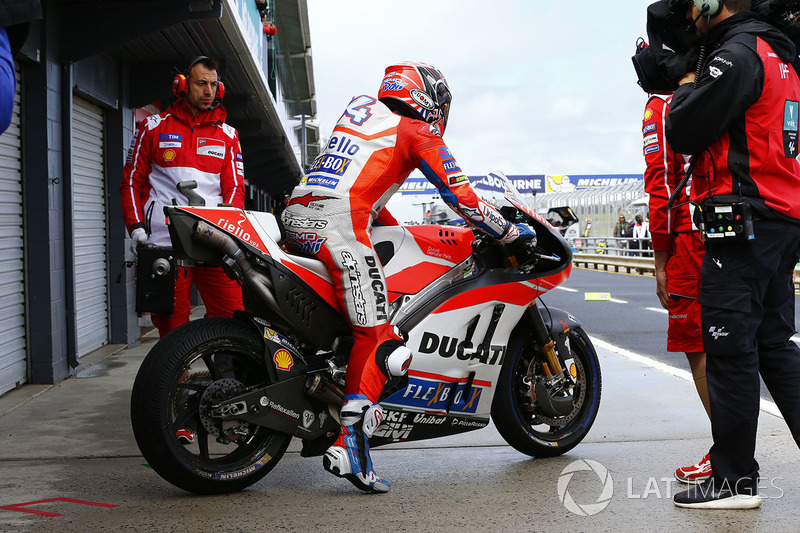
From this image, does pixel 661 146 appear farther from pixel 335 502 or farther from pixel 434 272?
pixel 335 502

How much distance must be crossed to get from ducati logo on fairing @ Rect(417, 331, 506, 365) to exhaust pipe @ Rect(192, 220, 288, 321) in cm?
70

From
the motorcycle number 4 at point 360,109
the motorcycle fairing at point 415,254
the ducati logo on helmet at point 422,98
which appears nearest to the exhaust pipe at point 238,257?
the motorcycle fairing at point 415,254

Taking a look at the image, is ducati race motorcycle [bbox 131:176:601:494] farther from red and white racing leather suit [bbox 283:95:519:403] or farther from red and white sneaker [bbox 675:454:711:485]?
red and white sneaker [bbox 675:454:711:485]

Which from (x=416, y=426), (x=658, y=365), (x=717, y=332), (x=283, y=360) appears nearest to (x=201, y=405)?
(x=283, y=360)

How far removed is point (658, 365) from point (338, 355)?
4639 millimetres

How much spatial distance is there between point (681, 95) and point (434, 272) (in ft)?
4.36

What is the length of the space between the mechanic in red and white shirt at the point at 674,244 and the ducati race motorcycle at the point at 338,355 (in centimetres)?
51

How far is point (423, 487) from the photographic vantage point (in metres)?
4.05

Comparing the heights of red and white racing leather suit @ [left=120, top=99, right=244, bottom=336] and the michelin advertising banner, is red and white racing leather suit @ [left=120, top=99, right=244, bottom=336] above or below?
below

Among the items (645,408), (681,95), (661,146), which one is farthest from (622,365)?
(681,95)

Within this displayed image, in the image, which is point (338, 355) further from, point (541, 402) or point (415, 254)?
point (541, 402)

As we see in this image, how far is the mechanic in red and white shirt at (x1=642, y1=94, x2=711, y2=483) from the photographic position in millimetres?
4133

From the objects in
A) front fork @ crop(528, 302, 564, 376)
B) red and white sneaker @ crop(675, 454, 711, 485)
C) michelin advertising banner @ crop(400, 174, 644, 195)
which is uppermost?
michelin advertising banner @ crop(400, 174, 644, 195)

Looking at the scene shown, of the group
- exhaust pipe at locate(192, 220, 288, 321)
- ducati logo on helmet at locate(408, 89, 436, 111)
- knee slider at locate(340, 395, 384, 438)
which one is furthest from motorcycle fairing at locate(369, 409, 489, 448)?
ducati logo on helmet at locate(408, 89, 436, 111)
